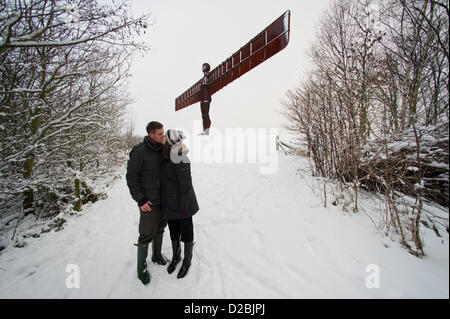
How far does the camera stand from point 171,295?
1817 mm

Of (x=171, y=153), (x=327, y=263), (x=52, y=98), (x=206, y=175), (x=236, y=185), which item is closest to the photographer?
Result: (x=171, y=153)

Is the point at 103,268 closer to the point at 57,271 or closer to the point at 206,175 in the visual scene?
the point at 57,271

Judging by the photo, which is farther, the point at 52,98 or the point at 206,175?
the point at 206,175

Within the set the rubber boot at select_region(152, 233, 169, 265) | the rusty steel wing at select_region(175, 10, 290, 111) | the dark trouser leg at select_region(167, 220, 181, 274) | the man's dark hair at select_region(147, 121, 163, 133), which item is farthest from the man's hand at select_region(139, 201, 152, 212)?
the rusty steel wing at select_region(175, 10, 290, 111)

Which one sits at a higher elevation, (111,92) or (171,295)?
(111,92)

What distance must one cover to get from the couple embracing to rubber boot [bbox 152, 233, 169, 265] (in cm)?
23

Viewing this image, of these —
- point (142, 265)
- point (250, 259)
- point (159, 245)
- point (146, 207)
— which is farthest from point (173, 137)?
point (250, 259)

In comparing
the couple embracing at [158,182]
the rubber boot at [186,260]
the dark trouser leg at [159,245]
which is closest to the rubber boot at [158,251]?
the dark trouser leg at [159,245]

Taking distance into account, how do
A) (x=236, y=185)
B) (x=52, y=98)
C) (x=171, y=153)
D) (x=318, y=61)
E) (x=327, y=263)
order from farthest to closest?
(x=318, y=61) → (x=236, y=185) → (x=52, y=98) → (x=327, y=263) → (x=171, y=153)

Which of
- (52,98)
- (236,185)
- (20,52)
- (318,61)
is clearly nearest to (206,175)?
(236,185)

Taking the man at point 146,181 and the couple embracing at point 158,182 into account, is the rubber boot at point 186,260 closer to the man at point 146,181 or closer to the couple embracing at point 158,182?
the couple embracing at point 158,182

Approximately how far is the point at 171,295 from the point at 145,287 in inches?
14.8

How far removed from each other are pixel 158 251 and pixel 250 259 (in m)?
1.34

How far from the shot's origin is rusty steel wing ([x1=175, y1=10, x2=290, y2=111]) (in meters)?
4.10
